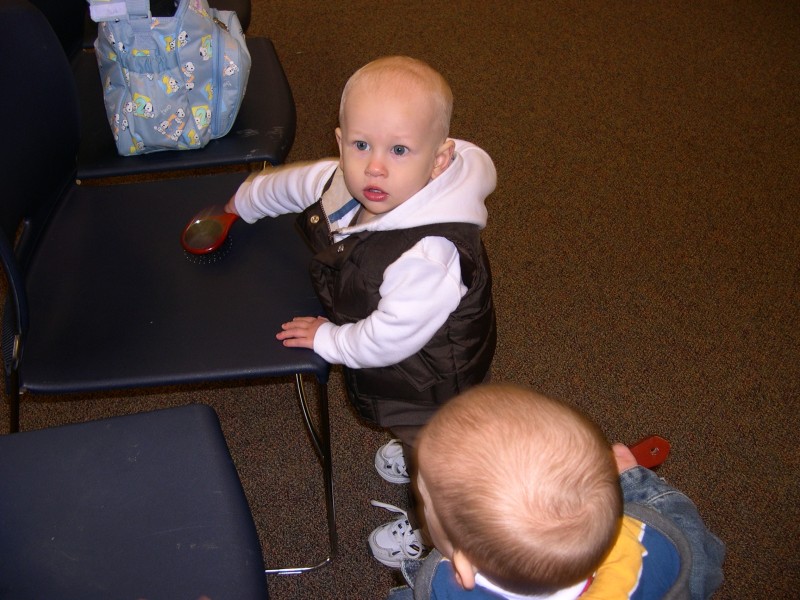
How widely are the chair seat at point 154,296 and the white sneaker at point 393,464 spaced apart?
47 centimetres

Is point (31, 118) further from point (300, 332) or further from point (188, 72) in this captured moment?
point (300, 332)

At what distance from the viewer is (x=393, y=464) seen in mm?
1473

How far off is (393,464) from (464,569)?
83cm

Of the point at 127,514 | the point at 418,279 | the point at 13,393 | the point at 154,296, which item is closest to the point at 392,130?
the point at 418,279

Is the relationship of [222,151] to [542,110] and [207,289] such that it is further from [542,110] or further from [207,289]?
[542,110]

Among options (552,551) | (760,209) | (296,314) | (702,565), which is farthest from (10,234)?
(760,209)

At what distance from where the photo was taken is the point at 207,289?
3.78 feet

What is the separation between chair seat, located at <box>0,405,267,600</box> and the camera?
799 millimetres

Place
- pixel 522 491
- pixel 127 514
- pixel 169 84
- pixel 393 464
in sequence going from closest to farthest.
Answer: pixel 522 491
pixel 127 514
pixel 169 84
pixel 393 464

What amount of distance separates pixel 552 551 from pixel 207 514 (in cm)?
45

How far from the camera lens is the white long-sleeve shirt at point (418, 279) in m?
0.94

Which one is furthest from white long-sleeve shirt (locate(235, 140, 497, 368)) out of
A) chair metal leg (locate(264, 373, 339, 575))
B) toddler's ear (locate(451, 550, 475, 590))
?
toddler's ear (locate(451, 550, 475, 590))

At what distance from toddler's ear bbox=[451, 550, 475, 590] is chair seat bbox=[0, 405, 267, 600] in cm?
28

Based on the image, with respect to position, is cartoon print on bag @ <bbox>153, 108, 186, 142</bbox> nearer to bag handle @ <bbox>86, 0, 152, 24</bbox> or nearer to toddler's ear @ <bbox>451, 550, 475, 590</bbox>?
bag handle @ <bbox>86, 0, 152, 24</bbox>
